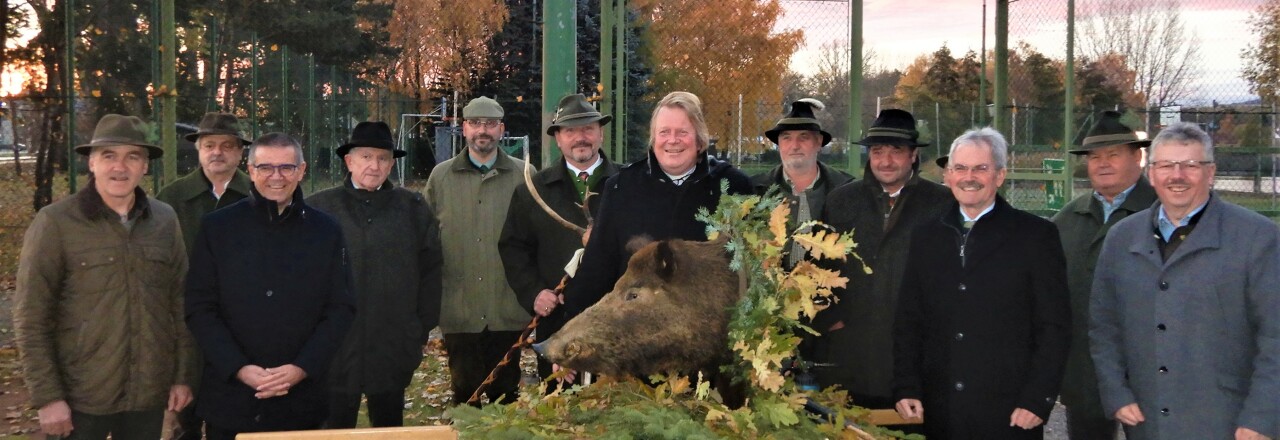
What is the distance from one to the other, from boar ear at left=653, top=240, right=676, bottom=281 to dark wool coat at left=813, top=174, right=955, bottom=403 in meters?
1.61

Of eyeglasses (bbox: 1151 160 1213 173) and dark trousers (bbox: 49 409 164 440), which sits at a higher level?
eyeglasses (bbox: 1151 160 1213 173)

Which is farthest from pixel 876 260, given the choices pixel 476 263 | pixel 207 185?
pixel 207 185

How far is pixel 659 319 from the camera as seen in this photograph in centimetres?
288

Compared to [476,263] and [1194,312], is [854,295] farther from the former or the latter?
[476,263]

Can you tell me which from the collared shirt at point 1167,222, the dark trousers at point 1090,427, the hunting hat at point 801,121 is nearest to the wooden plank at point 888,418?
the collared shirt at point 1167,222

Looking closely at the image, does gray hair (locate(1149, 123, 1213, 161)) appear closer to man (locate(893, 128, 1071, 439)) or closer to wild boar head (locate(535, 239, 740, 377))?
man (locate(893, 128, 1071, 439))

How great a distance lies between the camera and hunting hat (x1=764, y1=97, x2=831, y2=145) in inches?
199

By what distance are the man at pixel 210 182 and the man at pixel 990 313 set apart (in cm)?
340

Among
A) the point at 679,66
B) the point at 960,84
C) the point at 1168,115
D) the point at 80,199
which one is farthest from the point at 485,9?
the point at 80,199

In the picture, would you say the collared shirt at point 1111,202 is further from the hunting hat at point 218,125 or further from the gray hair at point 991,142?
the hunting hat at point 218,125

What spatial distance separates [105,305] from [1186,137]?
13.2 feet

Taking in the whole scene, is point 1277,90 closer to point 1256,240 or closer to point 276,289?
point 1256,240

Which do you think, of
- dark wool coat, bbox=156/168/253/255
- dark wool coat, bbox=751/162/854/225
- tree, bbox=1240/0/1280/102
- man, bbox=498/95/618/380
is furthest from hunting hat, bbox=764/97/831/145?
tree, bbox=1240/0/1280/102

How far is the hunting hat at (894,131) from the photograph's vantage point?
179 inches
